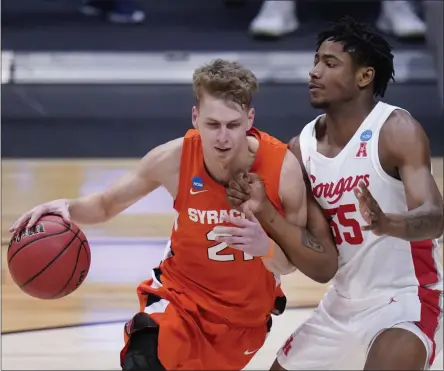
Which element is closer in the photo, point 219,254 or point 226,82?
point 226,82

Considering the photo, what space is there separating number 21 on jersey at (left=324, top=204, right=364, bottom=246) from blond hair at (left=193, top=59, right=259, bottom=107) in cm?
59

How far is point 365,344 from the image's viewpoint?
3.92 m

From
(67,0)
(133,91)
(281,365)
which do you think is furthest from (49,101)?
(281,365)

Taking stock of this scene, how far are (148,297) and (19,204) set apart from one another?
4.21m

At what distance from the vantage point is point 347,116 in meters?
3.97

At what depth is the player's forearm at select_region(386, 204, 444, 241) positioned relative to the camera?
342 cm

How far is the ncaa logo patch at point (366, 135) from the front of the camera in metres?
3.91

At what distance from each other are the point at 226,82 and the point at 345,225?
2.49 feet

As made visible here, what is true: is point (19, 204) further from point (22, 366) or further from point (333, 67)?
point (333, 67)

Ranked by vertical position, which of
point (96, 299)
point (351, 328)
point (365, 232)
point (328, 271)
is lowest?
point (96, 299)

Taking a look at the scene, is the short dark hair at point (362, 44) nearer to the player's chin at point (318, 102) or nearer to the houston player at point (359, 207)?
the houston player at point (359, 207)

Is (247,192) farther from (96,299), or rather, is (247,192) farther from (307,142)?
(96,299)

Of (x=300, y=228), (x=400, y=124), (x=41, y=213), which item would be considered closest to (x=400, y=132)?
(x=400, y=124)

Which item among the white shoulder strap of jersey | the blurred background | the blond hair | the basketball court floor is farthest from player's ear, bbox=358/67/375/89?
the blurred background
